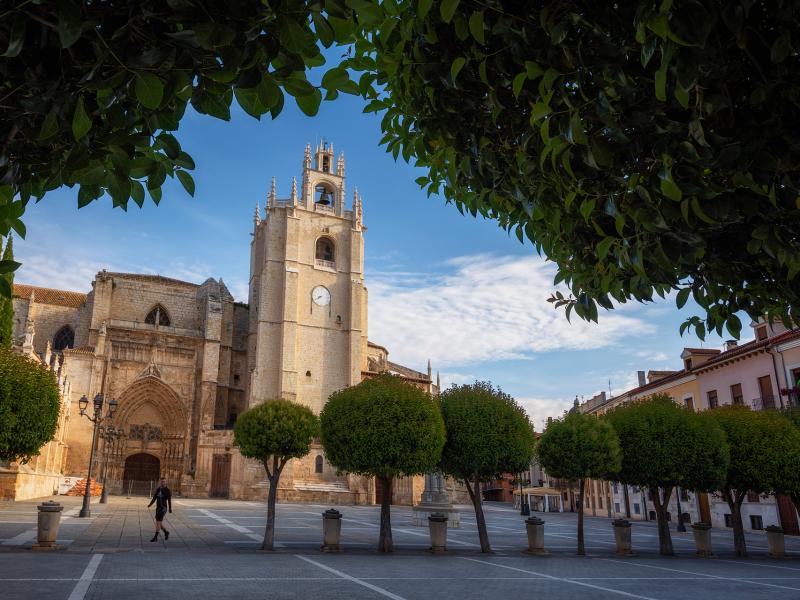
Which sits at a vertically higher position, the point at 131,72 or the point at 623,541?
the point at 131,72

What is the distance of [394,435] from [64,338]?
38.9 meters

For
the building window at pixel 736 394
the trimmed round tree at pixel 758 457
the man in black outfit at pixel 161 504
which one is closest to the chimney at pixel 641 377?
the building window at pixel 736 394

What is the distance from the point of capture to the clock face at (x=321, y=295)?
158ft

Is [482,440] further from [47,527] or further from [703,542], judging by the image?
[47,527]

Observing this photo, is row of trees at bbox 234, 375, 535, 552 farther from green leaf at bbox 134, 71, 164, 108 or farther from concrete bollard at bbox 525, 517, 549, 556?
green leaf at bbox 134, 71, 164, 108

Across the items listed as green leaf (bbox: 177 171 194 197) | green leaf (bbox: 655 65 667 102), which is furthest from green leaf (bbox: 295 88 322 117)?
green leaf (bbox: 655 65 667 102)

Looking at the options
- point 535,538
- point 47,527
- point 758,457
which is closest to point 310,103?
point 47,527

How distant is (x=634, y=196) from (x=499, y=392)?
Answer: 15410mm

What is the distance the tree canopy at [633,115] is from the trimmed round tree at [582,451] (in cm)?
1463

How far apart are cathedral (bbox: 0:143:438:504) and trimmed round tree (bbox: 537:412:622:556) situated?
2618 centimetres

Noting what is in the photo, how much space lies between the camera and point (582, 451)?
18109 millimetres

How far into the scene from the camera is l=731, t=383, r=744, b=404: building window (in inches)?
1185

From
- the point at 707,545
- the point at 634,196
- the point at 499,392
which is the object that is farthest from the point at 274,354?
the point at 634,196

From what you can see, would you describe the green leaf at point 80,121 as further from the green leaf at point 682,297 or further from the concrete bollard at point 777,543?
the concrete bollard at point 777,543
